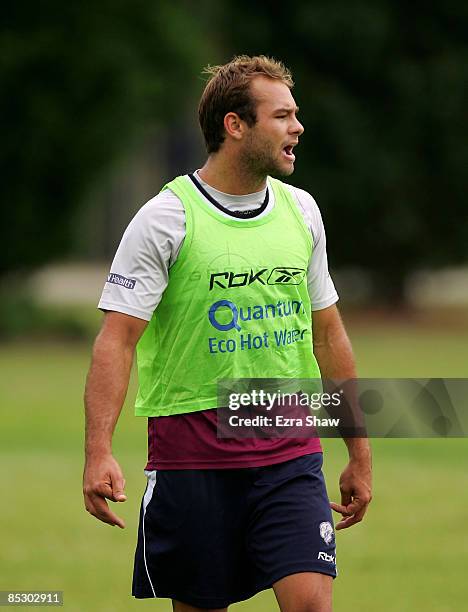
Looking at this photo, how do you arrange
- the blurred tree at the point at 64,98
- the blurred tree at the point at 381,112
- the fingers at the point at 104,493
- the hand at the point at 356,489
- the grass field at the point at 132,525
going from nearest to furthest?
the fingers at the point at 104,493
the hand at the point at 356,489
the grass field at the point at 132,525
the blurred tree at the point at 64,98
the blurred tree at the point at 381,112

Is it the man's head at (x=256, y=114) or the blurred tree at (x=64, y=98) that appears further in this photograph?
the blurred tree at (x=64, y=98)

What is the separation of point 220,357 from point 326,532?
2.42 feet

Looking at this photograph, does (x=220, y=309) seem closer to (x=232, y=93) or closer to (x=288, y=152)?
(x=288, y=152)

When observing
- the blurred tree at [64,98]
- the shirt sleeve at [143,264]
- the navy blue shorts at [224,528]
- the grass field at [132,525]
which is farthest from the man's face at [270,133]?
the blurred tree at [64,98]

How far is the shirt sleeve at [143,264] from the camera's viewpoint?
498cm

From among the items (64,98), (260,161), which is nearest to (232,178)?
(260,161)

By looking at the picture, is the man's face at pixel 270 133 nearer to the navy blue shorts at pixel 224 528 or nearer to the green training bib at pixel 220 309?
the green training bib at pixel 220 309

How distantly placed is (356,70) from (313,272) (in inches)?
1128

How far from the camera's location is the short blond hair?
5.20 meters

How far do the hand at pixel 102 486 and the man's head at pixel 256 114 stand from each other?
1.23 m

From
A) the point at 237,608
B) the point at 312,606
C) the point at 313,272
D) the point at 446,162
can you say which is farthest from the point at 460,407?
the point at 446,162

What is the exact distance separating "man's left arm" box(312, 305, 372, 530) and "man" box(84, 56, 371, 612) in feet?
0.57

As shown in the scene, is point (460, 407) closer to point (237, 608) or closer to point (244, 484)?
point (237, 608)

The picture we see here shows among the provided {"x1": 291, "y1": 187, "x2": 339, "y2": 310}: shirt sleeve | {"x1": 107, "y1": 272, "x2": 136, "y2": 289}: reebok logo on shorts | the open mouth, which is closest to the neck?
the open mouth
